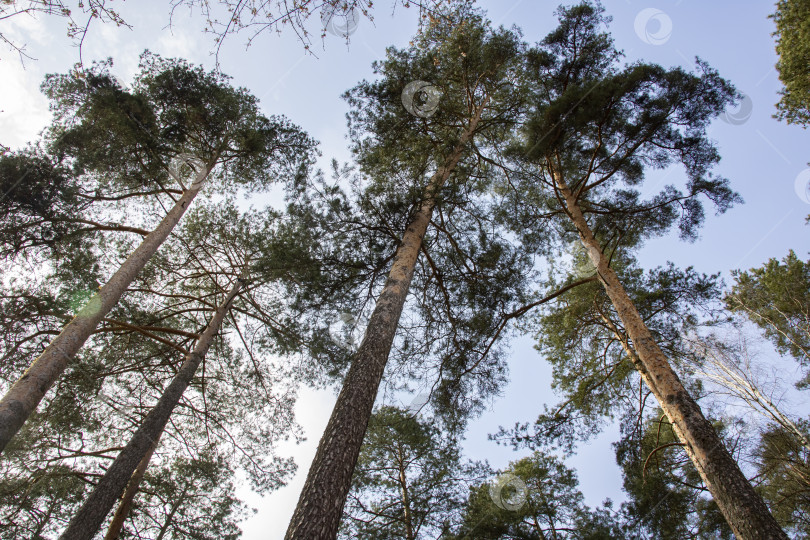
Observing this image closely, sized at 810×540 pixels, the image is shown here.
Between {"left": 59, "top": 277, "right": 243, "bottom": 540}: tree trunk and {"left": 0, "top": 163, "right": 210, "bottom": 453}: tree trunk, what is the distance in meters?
1.79

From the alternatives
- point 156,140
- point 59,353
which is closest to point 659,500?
point 59,353

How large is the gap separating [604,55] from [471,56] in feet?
10.4

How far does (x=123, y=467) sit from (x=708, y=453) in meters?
8.08

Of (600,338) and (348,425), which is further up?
(600,338)

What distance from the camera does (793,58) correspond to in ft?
29.2

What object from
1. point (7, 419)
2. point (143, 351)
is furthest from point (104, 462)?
point (7, 419)

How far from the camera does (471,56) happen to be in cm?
Result: 891

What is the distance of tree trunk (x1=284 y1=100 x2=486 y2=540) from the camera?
118 inches

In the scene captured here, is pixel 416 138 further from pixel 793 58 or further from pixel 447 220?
pixel 793 58

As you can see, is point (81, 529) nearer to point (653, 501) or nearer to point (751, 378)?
point (653, 501)

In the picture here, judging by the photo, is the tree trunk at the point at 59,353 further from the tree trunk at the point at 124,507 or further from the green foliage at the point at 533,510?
the green foliage at the point at 533,510

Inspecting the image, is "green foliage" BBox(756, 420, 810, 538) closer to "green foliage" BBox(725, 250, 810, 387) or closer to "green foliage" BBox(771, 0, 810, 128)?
"green foliage" BBox(725, 250, 810, 387)

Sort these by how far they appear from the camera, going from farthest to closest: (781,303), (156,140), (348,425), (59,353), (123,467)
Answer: (781,303) → (156,140) → (123,467) → (59,353) → (348,425)

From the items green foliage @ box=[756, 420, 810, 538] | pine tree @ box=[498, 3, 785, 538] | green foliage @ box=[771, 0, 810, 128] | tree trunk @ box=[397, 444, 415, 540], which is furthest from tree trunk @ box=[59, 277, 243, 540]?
green foliage @ box=[771, 0, 810, 128]
